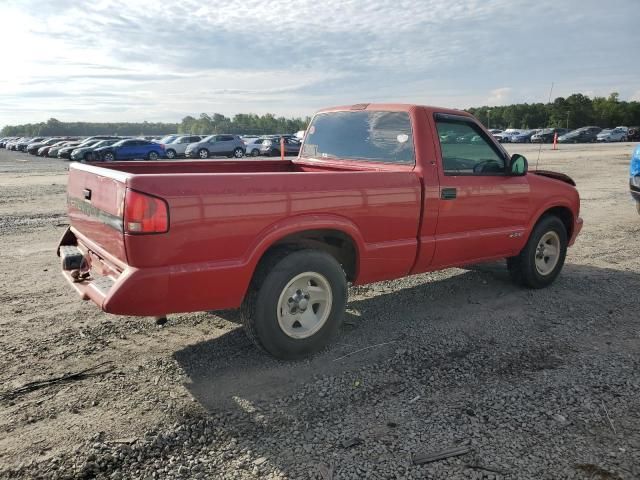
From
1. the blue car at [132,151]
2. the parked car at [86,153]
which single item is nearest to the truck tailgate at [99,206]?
the blue car at [132,151]

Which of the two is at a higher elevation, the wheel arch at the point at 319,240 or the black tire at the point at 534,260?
the wheel arch at the point at 319,240

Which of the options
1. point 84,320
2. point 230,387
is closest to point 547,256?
point 230,387

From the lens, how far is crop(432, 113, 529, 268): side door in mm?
4566

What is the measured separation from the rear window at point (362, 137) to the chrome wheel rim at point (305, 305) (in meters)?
1.40

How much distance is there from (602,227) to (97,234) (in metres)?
8.47

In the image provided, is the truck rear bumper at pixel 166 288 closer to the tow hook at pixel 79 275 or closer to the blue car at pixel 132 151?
the tow hook at pixel 79 275

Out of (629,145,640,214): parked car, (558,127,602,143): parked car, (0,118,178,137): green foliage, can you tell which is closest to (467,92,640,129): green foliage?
(558,127,602,143): parked car

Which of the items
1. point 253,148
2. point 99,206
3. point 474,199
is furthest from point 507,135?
point 99,206

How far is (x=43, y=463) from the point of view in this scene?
2680 mm

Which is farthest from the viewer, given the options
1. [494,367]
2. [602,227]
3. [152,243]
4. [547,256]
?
[602,227]

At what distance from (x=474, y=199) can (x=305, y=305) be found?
197 cm

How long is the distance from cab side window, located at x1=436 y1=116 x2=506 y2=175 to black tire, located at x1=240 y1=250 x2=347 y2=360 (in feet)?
4.90

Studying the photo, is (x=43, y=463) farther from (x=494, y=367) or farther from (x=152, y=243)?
(x=494, y=367)

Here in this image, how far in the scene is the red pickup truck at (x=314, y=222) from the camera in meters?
3.14
